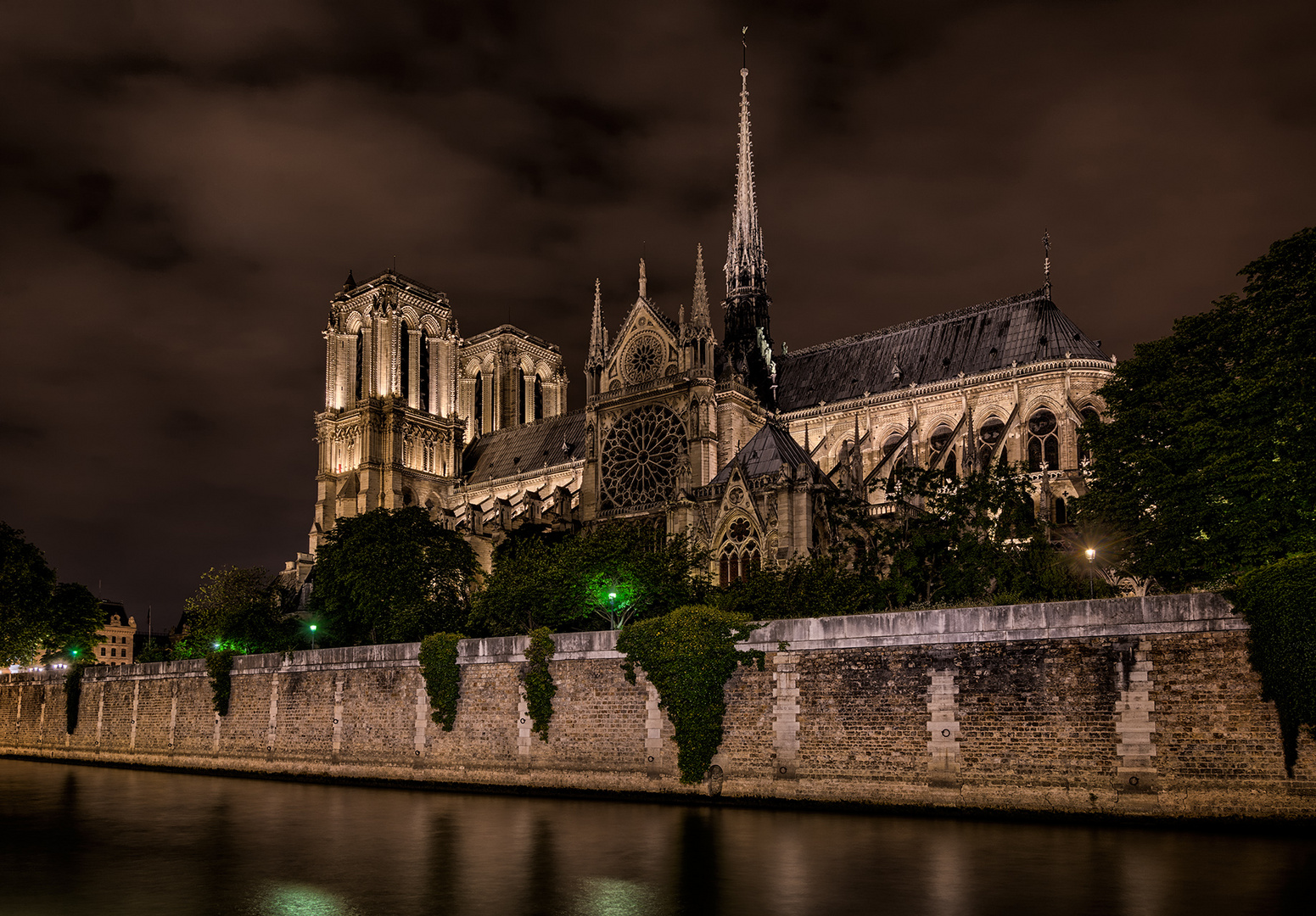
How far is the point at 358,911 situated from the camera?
13391 mm

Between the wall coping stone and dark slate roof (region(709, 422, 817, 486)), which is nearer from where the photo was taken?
the wall coping stone

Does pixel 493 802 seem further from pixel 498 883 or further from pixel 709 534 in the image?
pixel 709 534

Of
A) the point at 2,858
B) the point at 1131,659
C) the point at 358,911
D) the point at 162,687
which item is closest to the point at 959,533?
the point at 1131,659

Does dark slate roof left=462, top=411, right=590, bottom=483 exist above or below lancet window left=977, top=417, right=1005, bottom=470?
above

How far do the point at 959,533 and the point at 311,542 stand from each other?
51.1 m

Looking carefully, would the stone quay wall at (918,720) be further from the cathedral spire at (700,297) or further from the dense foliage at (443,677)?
the cathedral spire at (700,297)

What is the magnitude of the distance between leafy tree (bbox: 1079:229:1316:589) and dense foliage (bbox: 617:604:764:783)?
10.4 metres

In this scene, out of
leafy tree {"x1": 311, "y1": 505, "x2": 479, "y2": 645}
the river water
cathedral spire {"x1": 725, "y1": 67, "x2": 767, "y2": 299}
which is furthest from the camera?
cathedral spire {"x1": 725, "y1": 67, "x2": 767, "y2": 299}

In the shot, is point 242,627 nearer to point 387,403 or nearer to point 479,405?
point 387,403

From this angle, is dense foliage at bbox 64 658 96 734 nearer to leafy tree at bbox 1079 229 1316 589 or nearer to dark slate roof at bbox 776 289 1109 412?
dark slate roof at bbox 776 289 1109 412

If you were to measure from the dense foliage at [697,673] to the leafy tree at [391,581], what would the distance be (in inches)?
560

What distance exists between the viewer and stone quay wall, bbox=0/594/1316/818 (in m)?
18.0

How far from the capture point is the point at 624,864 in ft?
53.1

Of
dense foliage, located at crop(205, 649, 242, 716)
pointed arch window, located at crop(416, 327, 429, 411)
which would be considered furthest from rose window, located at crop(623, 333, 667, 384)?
pointed arch window, located at crop(416, 327, 429, 411)
